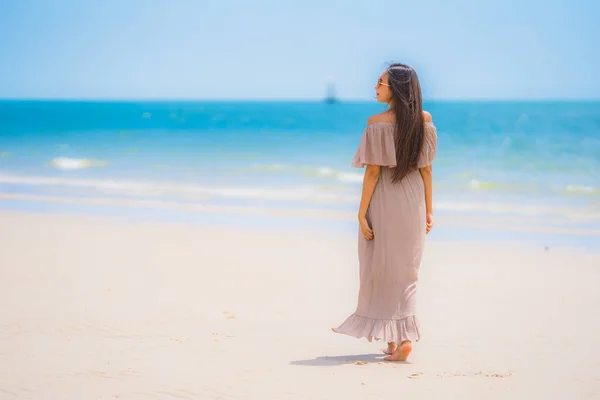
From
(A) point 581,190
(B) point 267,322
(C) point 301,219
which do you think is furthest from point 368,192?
(A) point 581,190

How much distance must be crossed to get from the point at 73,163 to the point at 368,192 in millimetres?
20377

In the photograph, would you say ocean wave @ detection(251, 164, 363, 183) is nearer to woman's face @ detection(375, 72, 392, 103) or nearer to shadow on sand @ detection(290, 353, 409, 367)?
shadow on sand @ detection(290, 353, 409, 367)

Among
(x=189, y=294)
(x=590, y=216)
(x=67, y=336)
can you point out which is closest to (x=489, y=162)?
(x=590, y=216)

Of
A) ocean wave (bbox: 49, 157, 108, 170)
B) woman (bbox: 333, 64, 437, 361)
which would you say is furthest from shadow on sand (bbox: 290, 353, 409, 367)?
ocean wave (bbox: 49, 157, 108, 170)

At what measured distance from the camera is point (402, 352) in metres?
4.17

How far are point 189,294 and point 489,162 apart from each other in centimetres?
1835

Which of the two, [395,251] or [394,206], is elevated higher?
[394,206]

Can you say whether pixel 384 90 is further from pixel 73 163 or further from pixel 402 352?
pixel 73 163

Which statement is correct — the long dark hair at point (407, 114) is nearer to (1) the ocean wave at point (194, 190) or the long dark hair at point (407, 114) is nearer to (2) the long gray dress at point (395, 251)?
(2) the long gray dress at point (395, 251)

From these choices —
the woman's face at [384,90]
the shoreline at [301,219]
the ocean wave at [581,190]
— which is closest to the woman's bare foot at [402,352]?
the woman's face at [384,90]

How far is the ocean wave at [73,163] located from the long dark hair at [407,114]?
18.6 meters

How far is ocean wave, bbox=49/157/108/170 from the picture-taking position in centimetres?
2153

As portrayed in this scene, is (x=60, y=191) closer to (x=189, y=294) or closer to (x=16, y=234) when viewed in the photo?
(x=16, y=234)

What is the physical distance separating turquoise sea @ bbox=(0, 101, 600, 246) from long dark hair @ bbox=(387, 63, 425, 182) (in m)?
5.69
